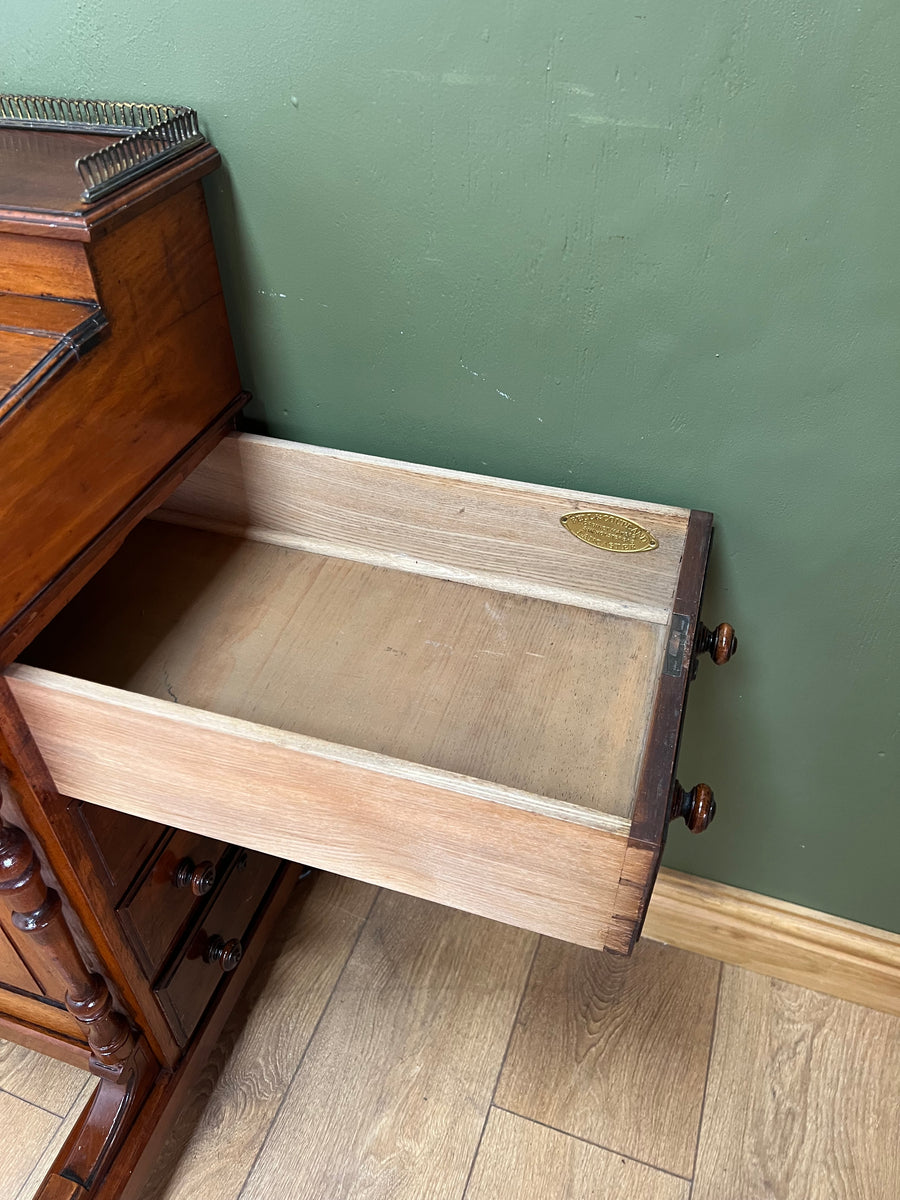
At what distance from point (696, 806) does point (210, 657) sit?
46 centimetres

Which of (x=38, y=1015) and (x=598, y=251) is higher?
(x=598, y=251)

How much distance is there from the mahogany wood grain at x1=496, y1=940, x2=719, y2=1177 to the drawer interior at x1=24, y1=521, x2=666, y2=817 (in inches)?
23.5

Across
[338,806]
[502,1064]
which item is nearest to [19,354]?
[338,806]

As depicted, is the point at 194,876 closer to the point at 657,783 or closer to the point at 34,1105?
the point at 34,1105

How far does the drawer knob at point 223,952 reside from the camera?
102 cm

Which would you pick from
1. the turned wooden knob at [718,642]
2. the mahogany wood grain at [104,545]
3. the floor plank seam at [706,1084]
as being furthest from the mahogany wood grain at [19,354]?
the floor plank seam at [706,1084]

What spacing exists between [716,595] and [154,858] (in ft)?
2.09

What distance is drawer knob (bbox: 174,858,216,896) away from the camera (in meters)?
0.92

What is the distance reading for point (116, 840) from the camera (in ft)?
2.70

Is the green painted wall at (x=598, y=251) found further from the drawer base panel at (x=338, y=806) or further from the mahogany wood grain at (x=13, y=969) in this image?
the mahogany wood grain at (x=13, y=969)

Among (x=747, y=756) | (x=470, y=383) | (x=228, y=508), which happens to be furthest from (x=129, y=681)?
(x=747, y=756)

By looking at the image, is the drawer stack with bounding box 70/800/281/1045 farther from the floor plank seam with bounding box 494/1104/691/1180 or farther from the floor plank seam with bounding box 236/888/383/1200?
the floor plank seam with bounding box 494/1104/691/1180

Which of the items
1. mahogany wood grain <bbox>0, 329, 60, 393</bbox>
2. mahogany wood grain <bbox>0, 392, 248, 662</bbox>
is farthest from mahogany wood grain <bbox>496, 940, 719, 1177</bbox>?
mahogany wood grain <bbox>0, 329, 60, 393</bbox>

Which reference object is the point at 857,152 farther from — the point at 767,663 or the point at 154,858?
the point at 154,858
